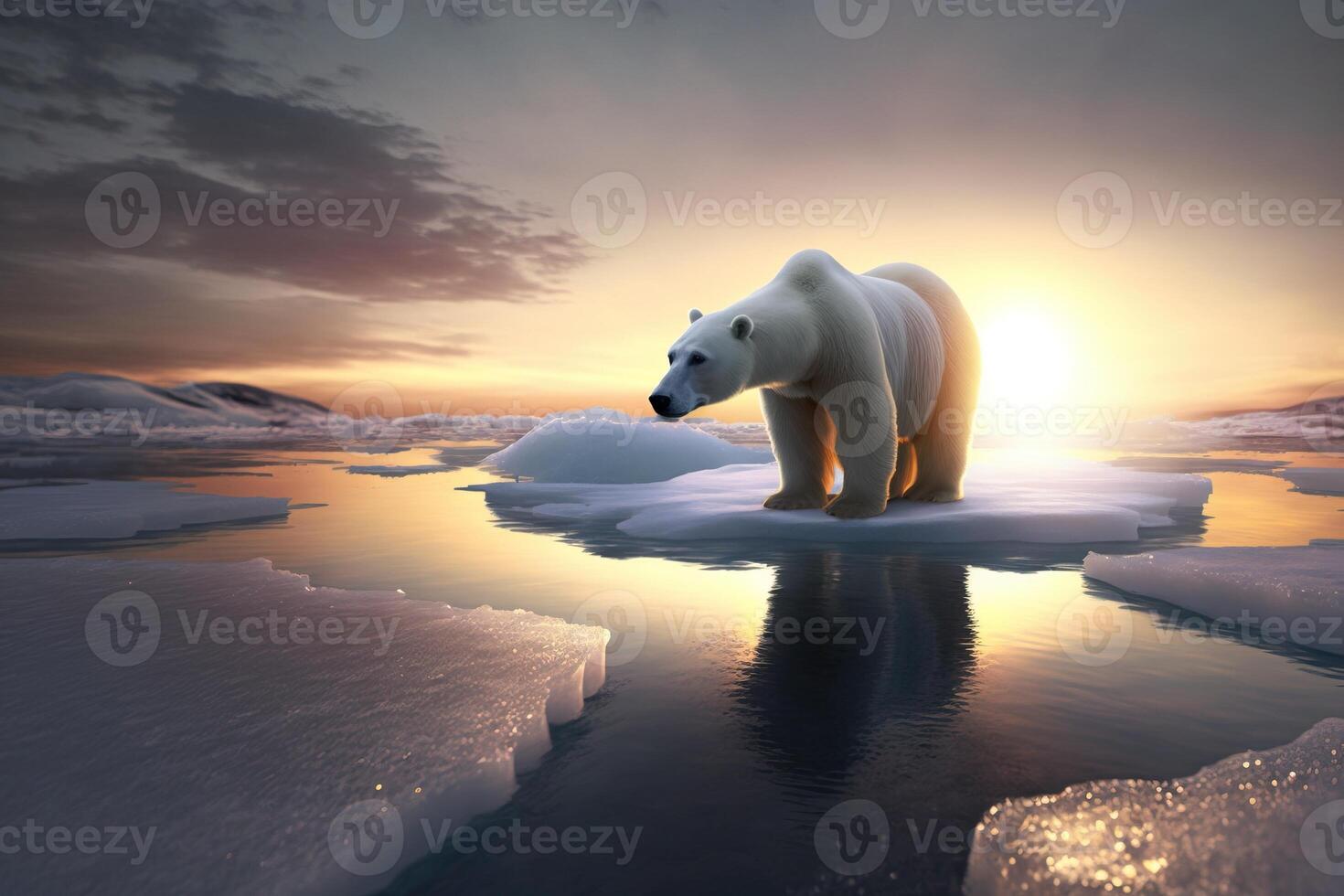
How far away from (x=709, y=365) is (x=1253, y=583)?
3280 millimetres

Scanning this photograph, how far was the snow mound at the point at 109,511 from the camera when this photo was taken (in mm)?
6293

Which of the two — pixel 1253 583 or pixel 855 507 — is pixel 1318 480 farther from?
pixel 1253 583

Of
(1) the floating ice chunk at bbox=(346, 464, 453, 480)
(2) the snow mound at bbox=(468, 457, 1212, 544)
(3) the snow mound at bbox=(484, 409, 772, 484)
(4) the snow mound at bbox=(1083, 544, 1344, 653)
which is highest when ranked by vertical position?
(3) the snow mound at bbox=(484, 409, 772, 484)

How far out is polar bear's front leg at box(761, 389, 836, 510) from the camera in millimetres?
6312

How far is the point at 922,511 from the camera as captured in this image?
6.20 metres

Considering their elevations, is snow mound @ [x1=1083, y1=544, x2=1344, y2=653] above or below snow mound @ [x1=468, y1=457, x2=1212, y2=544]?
below

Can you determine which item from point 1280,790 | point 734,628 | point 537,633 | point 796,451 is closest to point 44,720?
point 537,633

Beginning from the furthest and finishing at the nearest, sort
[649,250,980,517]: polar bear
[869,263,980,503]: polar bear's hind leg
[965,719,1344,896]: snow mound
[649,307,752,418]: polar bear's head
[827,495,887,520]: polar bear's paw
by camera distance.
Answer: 1. [869,263,980,503]: polar bear's hind leg
2. [827,495,887,520]: polar bear's paw
3. [649,250,980,517]: polar bear
4. [649,307,752,418]: polar bear's head
5. [965,719,1344,896]: snow mound

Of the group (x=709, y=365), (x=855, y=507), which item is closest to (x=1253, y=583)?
(x=855, y=507)

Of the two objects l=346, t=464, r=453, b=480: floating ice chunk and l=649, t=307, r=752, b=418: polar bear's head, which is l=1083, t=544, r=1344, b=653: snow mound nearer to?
l=649, t=307, r=752, b=418: polar bear's head

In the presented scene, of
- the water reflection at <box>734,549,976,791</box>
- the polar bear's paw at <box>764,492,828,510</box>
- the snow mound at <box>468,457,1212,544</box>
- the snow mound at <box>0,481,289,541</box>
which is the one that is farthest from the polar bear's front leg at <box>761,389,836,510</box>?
the snow mound at <box>0,481,289,541</box>

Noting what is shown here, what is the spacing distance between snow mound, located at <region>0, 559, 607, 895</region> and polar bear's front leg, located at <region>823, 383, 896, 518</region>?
342 centimetres

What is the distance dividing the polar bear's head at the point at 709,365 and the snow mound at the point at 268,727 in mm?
2180

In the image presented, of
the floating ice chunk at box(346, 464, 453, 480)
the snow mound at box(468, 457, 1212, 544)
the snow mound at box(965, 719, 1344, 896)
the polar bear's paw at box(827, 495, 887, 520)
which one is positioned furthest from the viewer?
the floating ice chunk at box(346, 464, 453, 480)
